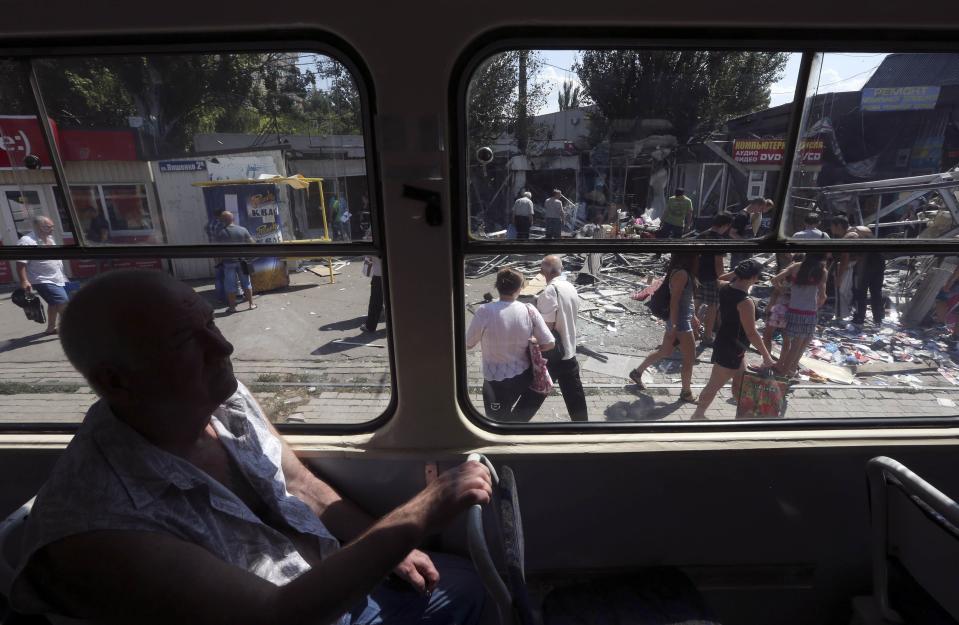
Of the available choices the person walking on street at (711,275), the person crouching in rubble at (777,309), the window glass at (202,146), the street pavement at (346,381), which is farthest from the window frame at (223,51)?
the person crouching in rubble at (777,309)

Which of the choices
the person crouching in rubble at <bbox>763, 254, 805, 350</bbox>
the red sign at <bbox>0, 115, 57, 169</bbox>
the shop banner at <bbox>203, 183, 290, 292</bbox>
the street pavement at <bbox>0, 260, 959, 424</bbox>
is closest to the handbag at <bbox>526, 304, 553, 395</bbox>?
the street pavement at <bbox>0, 260, 959, 424</bbox>

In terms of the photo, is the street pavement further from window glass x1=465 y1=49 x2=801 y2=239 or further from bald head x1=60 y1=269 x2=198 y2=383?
bald head x1=60 y1=269 x2=198 y2=383

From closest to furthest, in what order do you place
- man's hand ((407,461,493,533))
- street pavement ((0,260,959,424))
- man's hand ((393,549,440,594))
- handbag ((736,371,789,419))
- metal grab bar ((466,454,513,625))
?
metal grab bar ((466,454,513,625)) → man's hand ((407,461,493,533)) → man's hand ((393,549,440,594)) → street pavement ((0,260,959,424)) → handbag ((736,371,789,419))

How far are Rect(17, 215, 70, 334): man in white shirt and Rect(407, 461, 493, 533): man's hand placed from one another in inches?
58.8

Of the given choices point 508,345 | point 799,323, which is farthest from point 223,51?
point 799,323

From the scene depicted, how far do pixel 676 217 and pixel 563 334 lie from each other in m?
0.67

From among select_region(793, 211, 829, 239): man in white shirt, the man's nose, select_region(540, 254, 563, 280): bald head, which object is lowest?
the man's nose

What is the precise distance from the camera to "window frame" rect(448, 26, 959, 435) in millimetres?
1495

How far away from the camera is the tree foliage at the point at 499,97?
5.13 ft

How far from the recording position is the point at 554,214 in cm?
164

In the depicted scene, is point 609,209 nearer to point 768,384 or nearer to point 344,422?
point 768,384

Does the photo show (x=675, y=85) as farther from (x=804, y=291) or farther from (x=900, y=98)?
(x=804, y=291)

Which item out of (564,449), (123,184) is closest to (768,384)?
(564,449)

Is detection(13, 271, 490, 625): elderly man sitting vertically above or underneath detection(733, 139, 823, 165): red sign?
underneath
